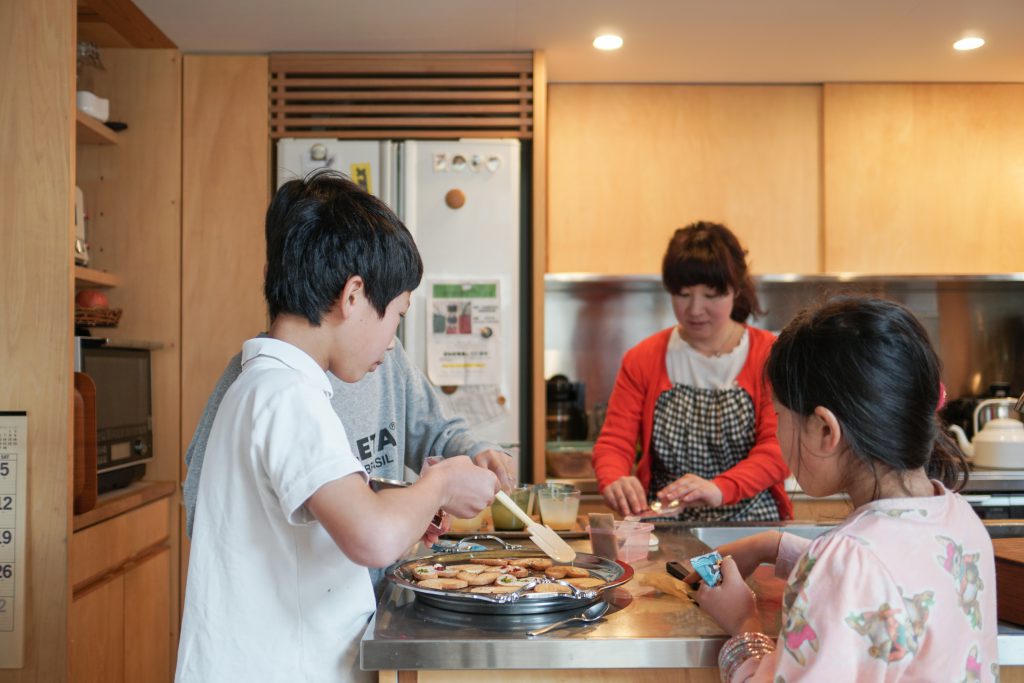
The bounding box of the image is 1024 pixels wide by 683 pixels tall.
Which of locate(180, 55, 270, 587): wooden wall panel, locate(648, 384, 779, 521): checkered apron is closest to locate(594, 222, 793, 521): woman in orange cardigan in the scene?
locate(648, 384, 779, 521): checkered apron

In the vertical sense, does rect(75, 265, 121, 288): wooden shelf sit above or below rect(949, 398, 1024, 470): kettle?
above

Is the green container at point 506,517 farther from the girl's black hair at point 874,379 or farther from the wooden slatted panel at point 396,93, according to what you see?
the wooden slatted panel at point 396,93

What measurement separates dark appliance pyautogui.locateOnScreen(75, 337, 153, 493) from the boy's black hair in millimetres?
1637

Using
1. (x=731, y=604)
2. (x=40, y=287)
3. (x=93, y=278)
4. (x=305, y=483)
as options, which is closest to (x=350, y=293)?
(x=305, y=483)

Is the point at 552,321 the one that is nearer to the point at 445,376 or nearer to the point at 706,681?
the point at 445,376

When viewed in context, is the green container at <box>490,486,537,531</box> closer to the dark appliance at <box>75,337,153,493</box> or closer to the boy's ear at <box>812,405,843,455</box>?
the boy's ear at <box>812,405,843,455</box>

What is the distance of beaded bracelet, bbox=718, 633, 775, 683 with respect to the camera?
1.15 metres

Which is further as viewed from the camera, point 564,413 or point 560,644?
point 564,413

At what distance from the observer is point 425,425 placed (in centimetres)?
188

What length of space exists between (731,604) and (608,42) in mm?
2624

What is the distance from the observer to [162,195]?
348cm

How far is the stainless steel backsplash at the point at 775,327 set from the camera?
13.8 feet

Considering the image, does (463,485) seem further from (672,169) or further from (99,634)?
(672,169)

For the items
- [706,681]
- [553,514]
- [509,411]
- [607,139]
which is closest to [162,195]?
[509,411]
